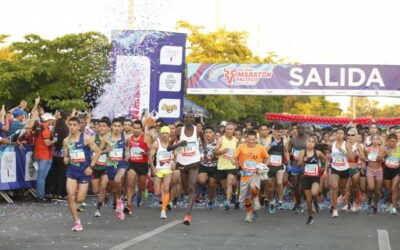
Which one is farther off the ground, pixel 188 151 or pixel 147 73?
pixel 147 73

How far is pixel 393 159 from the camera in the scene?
15.8 meters

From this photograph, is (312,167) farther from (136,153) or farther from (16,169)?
(16,169)

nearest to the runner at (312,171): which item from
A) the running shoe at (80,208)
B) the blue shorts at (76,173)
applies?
the blue shorts at (76,173)

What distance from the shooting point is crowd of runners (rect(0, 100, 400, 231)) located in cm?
1335

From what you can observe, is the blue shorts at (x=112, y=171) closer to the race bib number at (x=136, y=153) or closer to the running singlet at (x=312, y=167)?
the race bib number at (x=136, y=153)

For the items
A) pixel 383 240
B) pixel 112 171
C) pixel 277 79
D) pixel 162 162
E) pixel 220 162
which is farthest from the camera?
pixel 277 79

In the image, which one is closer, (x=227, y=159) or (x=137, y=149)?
(x=137, y=149)

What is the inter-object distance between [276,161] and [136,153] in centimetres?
304

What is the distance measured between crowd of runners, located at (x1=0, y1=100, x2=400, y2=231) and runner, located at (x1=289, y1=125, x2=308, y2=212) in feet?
0.07

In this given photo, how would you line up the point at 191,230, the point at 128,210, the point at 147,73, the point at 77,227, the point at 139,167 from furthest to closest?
1. the point at 147,73
2. the point at 139,167
3. the point at 128,210
4. the point at 191,230
5. the point at 77,227

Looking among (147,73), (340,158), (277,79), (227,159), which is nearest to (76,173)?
(227,159)

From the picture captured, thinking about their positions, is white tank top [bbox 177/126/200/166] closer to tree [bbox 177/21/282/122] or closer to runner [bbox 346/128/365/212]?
runner [bbox 346/128/365/212]

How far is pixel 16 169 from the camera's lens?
53.8 feet

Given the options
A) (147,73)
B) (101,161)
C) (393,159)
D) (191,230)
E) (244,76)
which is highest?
(244,76)
